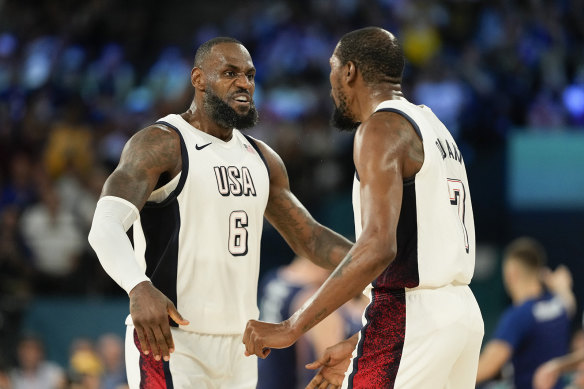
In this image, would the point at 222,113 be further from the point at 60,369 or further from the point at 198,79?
the point at 60,369

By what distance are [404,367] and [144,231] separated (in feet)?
5.48

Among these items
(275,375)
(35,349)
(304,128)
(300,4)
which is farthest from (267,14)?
(275,375)

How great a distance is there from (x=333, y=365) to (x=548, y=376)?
126 inches

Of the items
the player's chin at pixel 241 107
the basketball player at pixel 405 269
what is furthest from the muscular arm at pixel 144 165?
the basketball player at pixel 405 269

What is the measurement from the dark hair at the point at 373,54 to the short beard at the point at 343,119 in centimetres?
19

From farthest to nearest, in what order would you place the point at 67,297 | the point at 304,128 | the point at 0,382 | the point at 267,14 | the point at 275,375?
the point at 267,14 < the point at 304,128 < the point at 67,297 < the point at 0,382 < the point at 275,375

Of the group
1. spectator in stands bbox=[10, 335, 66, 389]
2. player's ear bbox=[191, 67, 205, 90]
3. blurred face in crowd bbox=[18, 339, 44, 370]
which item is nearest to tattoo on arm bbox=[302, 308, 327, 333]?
player's ear bbox=[191, 67, 205, 90]

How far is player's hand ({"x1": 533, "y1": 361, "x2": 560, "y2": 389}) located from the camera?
7621mm

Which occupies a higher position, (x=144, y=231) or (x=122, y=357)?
(x=144, y=231)

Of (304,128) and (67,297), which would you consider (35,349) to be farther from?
(304,128)

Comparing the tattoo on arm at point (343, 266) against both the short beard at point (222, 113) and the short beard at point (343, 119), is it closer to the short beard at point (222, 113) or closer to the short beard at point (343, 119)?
the short beard at point (343, 119)

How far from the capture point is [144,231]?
5.32 metres

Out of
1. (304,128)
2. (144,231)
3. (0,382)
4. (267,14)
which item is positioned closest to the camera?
(144,231)

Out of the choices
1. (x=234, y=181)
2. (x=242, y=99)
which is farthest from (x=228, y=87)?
(x=234, y=181)
